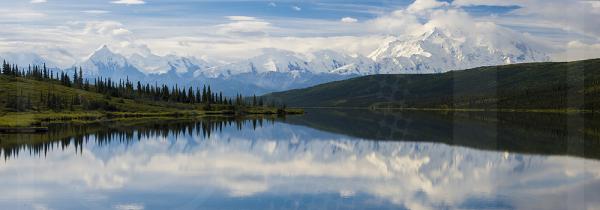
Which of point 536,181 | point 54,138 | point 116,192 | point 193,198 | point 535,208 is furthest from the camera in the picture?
point 54,138

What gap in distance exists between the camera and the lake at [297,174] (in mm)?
46219

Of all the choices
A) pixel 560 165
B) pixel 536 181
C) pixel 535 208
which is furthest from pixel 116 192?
pixel 560 165

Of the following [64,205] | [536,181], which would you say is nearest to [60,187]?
[64,205]

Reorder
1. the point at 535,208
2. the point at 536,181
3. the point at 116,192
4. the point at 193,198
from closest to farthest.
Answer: the point at 535,208, the point at 193,198, the point at 116,192, the point at 536,181

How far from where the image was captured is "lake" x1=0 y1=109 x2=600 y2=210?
4622 centimetres

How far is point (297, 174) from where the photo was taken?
202 ft

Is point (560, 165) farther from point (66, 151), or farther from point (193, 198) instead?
point (66, 151)

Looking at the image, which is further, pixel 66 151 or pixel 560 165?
pixel 66 151

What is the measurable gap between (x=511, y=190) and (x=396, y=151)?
125 ft

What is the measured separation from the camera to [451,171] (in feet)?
213

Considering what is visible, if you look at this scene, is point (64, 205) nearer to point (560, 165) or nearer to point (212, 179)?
point (212, 179)

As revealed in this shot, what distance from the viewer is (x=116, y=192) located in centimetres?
5056

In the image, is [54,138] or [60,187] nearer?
[60,187]

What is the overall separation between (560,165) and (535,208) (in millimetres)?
29137
